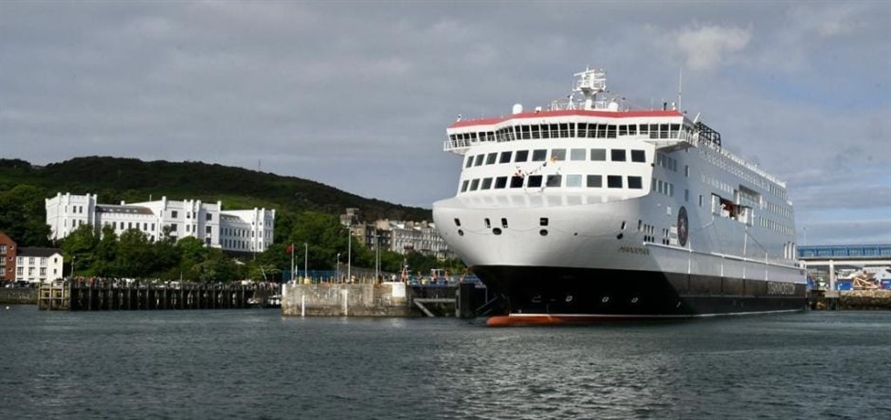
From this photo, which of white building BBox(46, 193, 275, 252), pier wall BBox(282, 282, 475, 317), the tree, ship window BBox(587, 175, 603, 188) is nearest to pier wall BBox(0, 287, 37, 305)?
the tree

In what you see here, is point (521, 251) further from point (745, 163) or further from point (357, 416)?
point (745, 163)

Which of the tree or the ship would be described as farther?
the tree

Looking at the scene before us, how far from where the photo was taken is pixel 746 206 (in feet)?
247

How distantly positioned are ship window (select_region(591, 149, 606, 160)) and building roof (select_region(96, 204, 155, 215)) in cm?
13081

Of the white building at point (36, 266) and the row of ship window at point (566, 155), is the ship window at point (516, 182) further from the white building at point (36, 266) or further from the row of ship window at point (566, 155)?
the white building at point (36, 266)

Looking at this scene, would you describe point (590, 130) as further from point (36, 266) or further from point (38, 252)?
point (38, 252)

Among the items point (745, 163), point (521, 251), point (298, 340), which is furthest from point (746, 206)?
point (298, 340)

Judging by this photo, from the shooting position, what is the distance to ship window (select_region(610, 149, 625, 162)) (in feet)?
183

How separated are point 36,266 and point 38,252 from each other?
2.00 meters

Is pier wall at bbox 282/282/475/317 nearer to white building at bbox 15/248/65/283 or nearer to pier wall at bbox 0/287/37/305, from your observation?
pier wall at bbox 0/287/37/305

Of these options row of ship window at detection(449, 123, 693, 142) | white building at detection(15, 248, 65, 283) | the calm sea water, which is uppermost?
row of ship window at detection(449, 123, 693, 142)

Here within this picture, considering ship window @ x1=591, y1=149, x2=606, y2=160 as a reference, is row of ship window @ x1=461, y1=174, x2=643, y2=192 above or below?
below

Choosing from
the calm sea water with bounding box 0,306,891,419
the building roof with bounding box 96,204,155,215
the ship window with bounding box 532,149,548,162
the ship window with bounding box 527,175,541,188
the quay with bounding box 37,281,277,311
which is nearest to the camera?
the calm sea water with bounding box 0,306,891,419

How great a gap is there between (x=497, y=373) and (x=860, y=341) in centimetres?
2454
